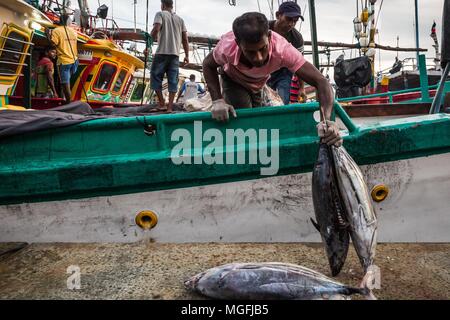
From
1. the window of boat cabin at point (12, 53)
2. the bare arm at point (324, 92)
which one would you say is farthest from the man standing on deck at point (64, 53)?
the bare arm at point (324, 92)

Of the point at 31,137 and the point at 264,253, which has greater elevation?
the point at 31,137

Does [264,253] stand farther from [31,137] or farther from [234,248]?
[31,137]

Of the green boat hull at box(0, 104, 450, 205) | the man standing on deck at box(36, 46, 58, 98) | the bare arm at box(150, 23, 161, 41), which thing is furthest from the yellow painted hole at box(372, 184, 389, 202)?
the man standing on deck at box(36, 46, 58, 98)

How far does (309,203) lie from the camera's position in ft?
9.15

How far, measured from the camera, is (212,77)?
2789 millimetres

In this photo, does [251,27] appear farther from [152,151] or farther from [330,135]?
[152,151]

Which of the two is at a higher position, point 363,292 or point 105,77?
point 105,77

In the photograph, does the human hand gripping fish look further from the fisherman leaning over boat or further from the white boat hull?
the white boat hull

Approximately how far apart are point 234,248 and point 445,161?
72.1 inches

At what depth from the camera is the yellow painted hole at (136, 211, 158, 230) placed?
8.96ft

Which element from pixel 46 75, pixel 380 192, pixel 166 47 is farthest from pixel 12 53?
pixel 380 192

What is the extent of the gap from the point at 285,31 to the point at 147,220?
2.93 meters

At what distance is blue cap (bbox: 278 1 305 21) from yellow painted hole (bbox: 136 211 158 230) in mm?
2827

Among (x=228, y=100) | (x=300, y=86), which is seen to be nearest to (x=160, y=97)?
(x=300, y=86)
